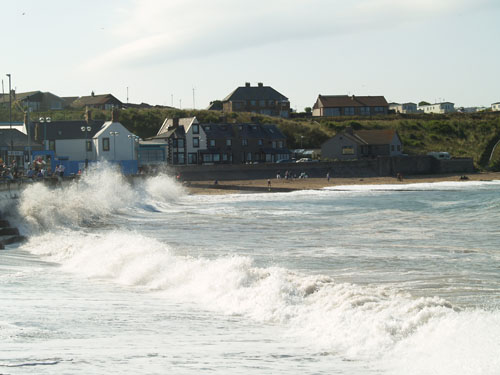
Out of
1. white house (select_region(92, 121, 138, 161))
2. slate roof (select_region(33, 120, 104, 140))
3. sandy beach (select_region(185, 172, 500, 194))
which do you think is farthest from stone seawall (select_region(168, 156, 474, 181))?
slate roof (select_region(33, 120, 104, 140))

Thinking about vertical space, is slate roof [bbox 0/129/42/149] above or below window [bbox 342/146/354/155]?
above

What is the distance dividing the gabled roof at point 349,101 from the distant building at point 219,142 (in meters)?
38.9

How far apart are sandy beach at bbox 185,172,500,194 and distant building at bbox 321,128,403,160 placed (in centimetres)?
1120

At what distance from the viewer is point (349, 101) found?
13512 centimetres

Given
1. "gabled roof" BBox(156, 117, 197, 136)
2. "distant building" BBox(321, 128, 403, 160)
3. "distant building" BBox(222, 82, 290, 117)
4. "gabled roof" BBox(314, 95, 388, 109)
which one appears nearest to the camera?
"gabled roof" BBox(156, 117, 197, 136)

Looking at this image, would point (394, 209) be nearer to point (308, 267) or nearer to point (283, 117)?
point (308, 267)

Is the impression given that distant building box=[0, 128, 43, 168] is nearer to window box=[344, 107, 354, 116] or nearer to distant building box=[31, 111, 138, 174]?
distant building box=[31, 111, 138, 174]

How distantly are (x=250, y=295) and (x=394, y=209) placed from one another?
29.7m

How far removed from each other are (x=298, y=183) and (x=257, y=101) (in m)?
57.2

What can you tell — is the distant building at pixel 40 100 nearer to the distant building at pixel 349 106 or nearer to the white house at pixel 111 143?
the white house at pixel 111 143

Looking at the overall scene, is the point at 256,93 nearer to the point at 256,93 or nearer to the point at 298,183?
the point at 256,93

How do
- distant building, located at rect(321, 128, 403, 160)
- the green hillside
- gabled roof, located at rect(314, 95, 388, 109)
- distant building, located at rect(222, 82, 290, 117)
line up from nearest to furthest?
distant building, located at rect(321, 128, 403, 160) < the green hillside < distant building, located at rect(222, 82, 290, 117) < gabled roof, located at rect(314, 95, 388, 109)

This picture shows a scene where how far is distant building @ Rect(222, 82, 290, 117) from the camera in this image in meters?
130

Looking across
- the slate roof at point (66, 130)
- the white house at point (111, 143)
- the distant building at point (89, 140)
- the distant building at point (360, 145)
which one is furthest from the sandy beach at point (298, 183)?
the slate roof at point (66, 130)
